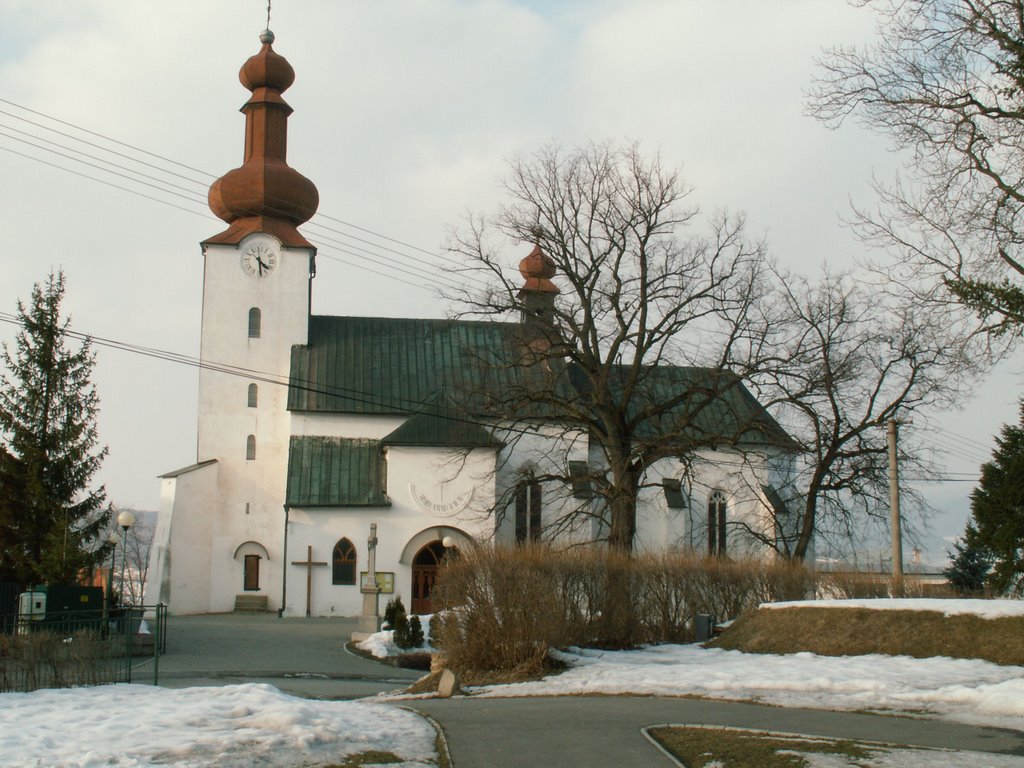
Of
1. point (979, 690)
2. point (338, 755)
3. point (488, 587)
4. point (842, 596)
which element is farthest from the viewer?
point (842, 596)

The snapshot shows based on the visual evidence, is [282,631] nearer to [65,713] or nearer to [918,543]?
[918,543]

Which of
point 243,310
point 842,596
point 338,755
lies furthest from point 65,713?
point 243,310

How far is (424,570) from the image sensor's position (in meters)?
39.7

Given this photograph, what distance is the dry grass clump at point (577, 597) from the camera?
1856cm

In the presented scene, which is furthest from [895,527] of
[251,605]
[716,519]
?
[251,605]

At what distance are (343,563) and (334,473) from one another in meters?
3.22

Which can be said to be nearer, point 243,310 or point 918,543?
point 918,543

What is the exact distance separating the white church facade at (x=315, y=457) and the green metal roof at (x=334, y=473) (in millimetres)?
53

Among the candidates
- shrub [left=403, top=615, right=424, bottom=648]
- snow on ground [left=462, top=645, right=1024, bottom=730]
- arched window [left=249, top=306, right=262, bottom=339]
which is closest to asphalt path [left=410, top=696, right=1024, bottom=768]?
snow on ground [left=462, top=645, right=1024, bottom=730]

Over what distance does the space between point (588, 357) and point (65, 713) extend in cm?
2086

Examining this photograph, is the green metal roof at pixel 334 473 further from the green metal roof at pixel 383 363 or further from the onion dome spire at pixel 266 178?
the onion dome spire at pixel 266 178

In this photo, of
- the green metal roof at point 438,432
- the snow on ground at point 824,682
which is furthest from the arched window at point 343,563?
the snow on ground at point 824,682

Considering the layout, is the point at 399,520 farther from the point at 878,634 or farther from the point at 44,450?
the point at 878,634

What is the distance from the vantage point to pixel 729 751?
405 inches
